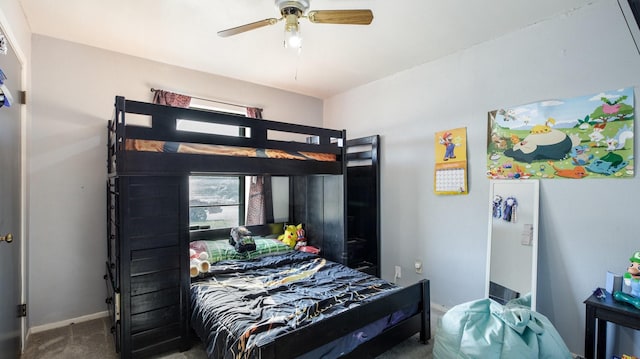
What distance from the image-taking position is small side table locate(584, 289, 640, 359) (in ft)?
5.72

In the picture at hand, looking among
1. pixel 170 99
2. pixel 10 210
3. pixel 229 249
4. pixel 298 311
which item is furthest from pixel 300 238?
pixel 10 210

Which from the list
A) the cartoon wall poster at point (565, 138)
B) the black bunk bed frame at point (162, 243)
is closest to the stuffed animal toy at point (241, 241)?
the black bunk bed frame at point (162, 243)

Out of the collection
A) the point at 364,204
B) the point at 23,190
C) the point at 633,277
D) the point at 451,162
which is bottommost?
the point at 633,277

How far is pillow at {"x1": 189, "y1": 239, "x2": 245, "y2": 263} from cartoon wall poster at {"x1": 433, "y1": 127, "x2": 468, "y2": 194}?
7.34 feet

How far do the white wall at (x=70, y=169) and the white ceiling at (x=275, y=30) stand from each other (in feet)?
0.72

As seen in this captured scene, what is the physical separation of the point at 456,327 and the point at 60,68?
3.98 m

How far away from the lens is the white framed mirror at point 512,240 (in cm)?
241

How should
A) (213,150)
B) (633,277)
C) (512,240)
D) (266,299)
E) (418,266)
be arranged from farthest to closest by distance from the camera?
(418,266) → (512,240) → (213,150) → (266,299) → (633,277)

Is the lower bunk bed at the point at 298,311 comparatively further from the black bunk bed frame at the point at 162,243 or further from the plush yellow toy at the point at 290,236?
the plush yellow toy at the point at 290,236

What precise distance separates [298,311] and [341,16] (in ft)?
6.39

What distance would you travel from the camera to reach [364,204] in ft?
12.7

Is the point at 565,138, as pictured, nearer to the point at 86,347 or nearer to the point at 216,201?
the point at 216,201

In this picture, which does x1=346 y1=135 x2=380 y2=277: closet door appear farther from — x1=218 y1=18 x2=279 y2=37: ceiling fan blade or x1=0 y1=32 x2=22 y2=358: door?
x1=0 y1=32 x2=22 y2=358: door

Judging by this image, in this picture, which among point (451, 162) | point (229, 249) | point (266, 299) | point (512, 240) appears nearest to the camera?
point (266, 299)
